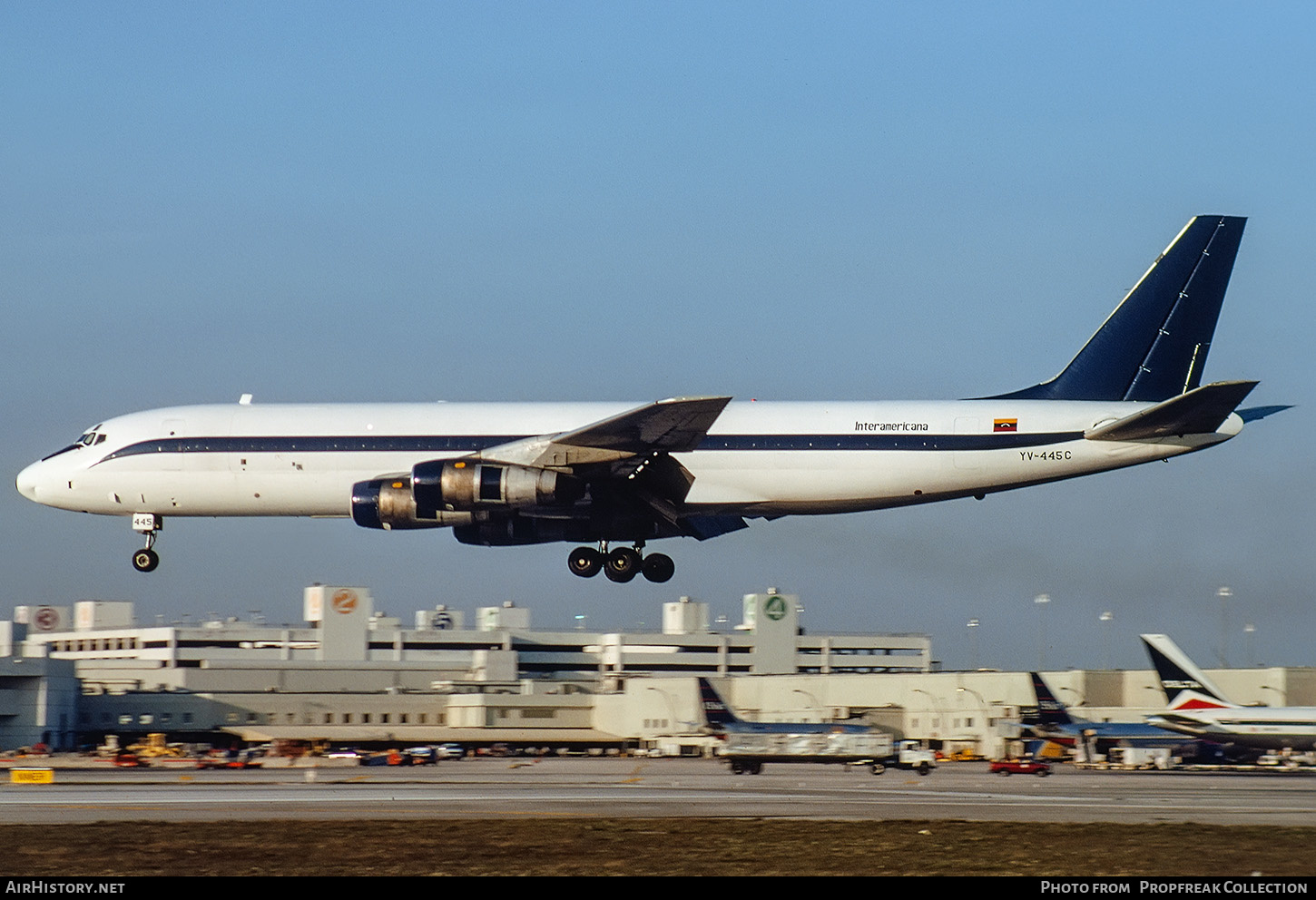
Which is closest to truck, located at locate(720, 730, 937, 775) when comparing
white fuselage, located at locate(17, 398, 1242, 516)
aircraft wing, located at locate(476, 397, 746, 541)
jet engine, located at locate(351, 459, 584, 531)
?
aircraft wing, located at locate(476, 397, 746, 541)

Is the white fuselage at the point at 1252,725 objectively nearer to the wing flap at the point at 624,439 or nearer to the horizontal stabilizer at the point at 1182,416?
the horizontal stabilizer at the point at 1182,416

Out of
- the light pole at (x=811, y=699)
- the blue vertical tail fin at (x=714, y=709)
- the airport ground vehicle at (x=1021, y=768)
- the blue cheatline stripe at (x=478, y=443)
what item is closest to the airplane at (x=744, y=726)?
the blue vertical tail fin at (x=714, y=709)

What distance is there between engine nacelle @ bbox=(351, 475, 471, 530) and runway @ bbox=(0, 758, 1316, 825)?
670 centimetres

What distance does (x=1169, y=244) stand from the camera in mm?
39000

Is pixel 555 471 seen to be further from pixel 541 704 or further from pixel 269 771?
pixel 541 704

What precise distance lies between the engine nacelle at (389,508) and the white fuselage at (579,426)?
45.6 inches

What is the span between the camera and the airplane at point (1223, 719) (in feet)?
173

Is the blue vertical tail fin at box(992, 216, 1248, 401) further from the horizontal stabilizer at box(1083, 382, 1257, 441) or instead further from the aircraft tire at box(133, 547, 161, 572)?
the aircraft tire at box(133, 547, 161, 572)

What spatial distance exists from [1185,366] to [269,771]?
30.8 m

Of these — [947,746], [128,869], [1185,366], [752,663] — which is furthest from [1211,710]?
[752,663]

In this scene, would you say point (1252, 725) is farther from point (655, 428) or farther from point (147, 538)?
point (147, 538)

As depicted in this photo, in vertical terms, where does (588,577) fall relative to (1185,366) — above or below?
below

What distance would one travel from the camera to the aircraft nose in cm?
A: 4388

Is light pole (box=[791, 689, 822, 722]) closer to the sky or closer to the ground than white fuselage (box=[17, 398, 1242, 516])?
closer to the ground
